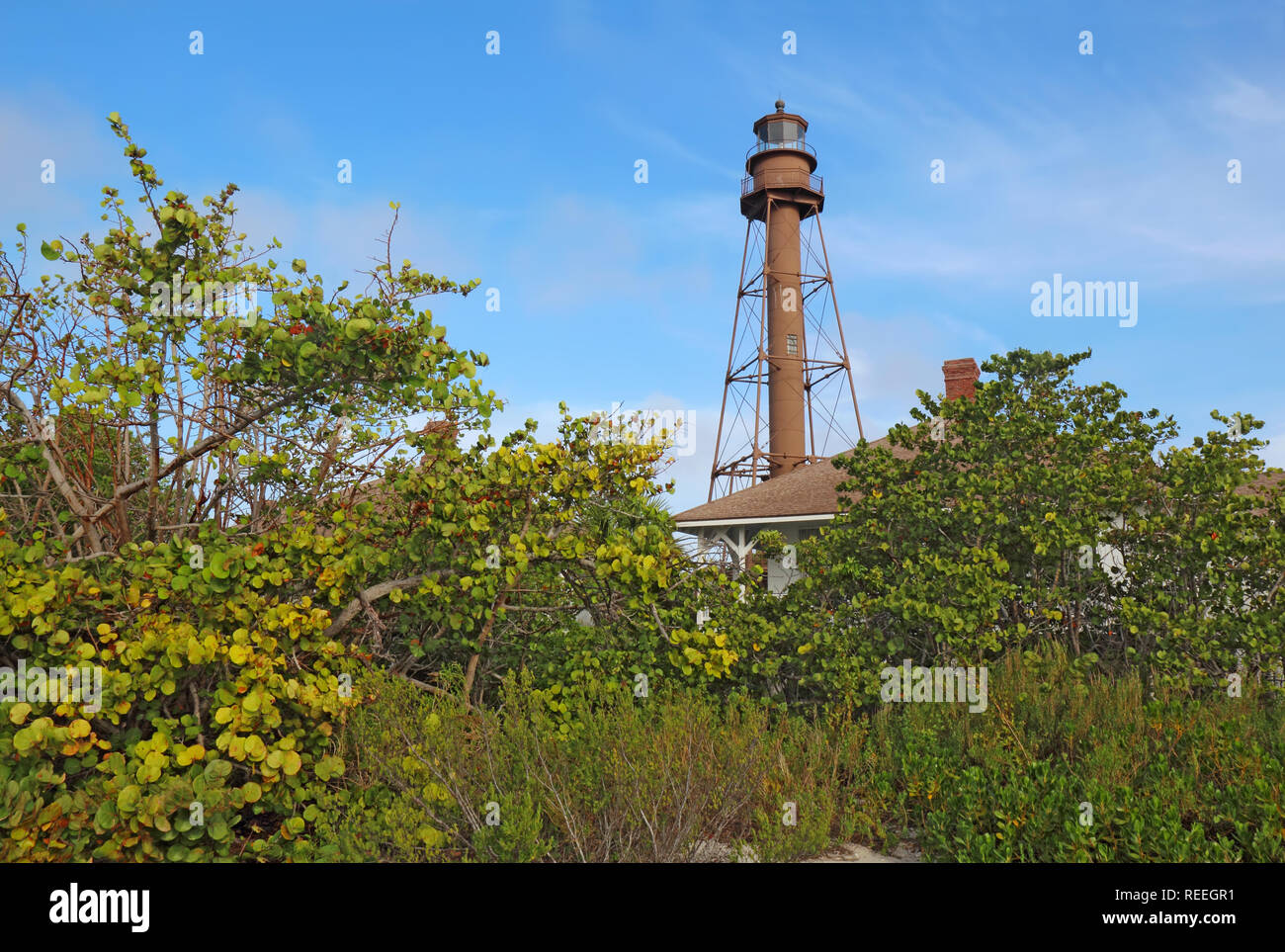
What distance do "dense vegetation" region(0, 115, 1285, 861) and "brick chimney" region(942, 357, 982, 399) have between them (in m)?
7.87

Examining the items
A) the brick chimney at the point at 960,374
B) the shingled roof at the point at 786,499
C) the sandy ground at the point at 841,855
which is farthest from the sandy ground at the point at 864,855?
the brick chimney at the point at 960,374

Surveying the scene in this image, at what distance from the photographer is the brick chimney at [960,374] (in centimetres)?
→ 1617

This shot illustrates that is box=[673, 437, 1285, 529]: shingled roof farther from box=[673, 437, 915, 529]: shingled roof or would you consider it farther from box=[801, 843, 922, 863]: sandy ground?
box=[801, 843, 922, 863]: sandy ground

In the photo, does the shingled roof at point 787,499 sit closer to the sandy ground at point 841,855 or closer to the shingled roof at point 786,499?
the shingled roof at point 786,499

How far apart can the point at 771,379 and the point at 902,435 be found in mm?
16624

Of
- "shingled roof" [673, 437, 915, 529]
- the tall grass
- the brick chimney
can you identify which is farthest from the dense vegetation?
the brick chimney

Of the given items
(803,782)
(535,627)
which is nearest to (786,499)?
(535,627)

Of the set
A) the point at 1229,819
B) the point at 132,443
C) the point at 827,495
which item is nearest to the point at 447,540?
the point at 132,443

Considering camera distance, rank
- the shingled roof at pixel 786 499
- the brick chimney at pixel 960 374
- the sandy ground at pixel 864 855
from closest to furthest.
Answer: the sandy ground at pixel 864 855, the shingled roof at pixel 786 499, the brick chimney at pixel 960 374

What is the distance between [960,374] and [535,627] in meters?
12.2

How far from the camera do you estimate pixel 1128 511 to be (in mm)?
7832

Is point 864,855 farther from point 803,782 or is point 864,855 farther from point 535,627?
point 535,627

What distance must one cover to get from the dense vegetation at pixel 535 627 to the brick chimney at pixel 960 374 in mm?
7869
